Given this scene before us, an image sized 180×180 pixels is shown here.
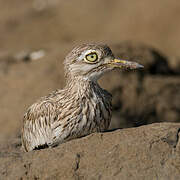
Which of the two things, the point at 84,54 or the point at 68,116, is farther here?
the point at 84,54

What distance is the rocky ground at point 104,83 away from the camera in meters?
→ 4.46

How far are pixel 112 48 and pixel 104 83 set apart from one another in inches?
41.9

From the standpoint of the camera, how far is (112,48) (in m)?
9.77

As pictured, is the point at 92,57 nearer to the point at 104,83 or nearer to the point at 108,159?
the point at 108,159

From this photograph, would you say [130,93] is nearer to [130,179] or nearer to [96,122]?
[96,122]

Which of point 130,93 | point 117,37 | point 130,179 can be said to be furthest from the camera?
point 117,37

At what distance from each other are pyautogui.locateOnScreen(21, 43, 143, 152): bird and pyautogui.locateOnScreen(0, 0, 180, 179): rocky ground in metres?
0.35

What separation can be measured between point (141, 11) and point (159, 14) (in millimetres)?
833

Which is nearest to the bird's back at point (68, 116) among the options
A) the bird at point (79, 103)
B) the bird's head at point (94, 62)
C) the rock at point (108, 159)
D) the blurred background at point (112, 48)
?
the bird at point (79, 103)

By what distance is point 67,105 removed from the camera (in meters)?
5.26

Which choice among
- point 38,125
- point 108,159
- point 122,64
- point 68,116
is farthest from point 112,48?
point 108,159

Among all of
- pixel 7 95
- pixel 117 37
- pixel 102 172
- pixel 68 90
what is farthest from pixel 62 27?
pixel 102 172

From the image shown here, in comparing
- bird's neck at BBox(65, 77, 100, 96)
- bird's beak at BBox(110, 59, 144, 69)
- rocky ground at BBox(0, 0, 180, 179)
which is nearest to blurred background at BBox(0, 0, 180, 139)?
rocky ground at BBox(0, 0, 180, 179)

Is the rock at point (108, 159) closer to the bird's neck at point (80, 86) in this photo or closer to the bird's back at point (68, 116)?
the bird's back at point (68, 116)
